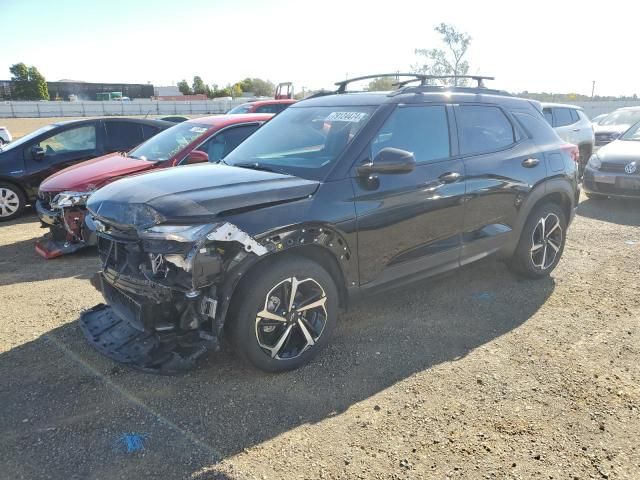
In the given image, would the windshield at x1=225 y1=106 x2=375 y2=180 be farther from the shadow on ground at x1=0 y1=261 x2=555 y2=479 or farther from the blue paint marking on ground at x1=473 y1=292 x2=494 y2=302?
the blue paint marking on ground at x1=473 y1=292 x2=494 y2=302

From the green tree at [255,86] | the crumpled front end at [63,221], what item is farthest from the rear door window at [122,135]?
the green tree at [255,86]

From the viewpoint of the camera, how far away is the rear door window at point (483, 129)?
4363mm

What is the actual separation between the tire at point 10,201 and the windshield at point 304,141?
18.4 feet

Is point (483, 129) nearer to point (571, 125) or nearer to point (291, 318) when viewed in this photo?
point (291, 318)

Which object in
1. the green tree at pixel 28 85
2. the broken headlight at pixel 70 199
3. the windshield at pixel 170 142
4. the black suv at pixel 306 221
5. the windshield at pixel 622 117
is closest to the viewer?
the black suv at pixel 306 221

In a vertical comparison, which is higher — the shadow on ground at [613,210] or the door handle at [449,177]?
the door handle at [449,177]

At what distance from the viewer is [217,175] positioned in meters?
3.62

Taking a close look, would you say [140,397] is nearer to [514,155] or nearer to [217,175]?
[217,175]

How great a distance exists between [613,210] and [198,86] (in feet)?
308

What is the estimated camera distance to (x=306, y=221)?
10.7 ft

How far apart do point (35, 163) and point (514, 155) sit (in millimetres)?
7408

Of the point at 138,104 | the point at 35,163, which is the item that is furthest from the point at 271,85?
the point at 35,163

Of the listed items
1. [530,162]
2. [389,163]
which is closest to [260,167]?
[389,163]

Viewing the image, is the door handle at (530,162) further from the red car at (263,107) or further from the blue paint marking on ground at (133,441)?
the red car at (263,107)
